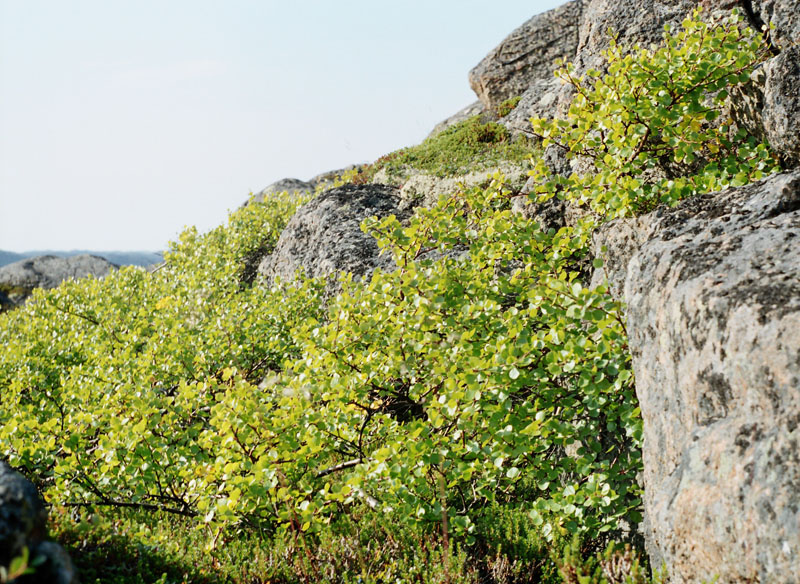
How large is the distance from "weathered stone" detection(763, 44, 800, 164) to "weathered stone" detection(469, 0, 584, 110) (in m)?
20.3

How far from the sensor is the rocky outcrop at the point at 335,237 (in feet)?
37.6

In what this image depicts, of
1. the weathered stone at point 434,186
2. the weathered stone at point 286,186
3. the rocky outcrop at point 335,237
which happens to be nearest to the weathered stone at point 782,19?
the weathered stone at point 434,186

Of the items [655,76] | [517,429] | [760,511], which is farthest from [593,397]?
[655,76]

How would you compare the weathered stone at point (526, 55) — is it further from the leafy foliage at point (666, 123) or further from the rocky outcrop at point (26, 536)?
the rocky outcrop at point (26, 536)

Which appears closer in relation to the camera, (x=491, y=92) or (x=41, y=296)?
(x=41, y=296)

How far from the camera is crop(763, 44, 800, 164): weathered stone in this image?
625 cm

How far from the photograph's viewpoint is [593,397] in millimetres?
5426

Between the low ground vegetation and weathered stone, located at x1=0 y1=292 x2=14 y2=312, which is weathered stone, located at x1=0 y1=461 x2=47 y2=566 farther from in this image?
weathered stone, located at x1=0 y1=292 x2=14 y2=312

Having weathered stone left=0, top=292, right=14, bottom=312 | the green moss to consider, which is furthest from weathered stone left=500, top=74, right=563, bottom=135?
weathered stone left=0, top=292, right=14, bottom=312

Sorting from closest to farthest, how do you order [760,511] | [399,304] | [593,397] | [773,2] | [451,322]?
[760,511]
[593,397]
[451,322]
[399,304]
[773,2]

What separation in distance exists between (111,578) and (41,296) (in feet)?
39.8

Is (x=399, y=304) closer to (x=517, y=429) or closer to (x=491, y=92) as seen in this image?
(x=517, y=429)

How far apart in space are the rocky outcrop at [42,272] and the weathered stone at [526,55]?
20.3 m

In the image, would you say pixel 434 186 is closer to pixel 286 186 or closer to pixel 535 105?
pixel 535 105
